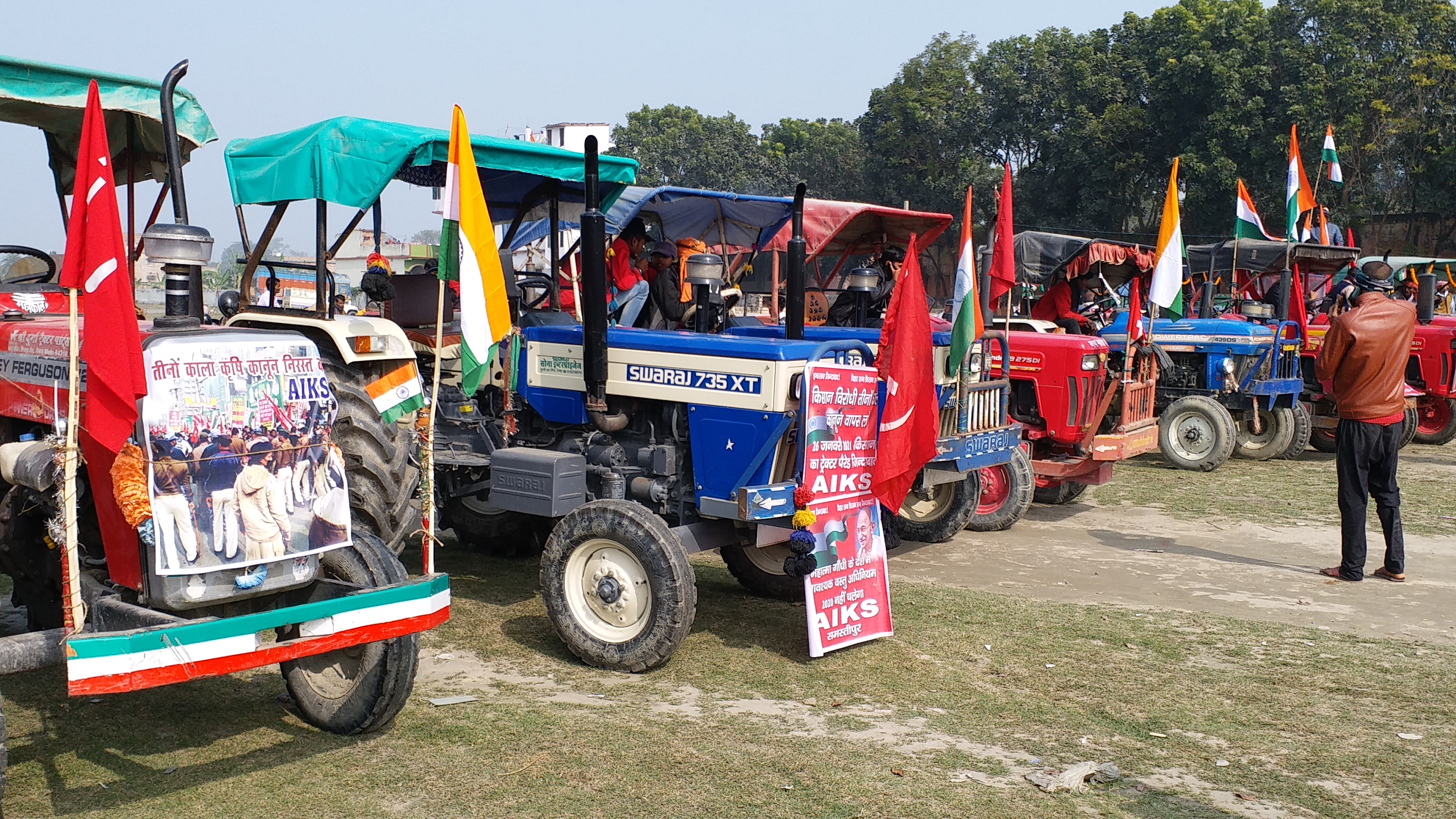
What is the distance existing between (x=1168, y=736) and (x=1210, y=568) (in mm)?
3461

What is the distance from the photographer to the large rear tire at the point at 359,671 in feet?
13.7

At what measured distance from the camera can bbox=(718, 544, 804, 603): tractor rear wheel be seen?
6.57 m

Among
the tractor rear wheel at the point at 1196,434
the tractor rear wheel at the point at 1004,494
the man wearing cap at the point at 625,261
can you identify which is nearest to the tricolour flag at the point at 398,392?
the man wearing cap at the point at 625,261

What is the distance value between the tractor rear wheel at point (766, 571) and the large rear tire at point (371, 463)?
173 centimetres

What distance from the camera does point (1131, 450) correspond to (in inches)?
370

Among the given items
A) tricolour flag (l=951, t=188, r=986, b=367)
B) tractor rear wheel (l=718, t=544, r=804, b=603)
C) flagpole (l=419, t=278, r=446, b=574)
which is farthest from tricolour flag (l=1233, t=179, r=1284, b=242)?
flagpole (l=419, t=278, r=446, b=574)

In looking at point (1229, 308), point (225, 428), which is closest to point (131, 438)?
point (225, 428)

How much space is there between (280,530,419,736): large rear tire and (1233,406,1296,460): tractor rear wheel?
10.7 meters

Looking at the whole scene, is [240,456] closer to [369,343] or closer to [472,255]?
[472,255]

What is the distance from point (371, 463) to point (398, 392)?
0.71 metres

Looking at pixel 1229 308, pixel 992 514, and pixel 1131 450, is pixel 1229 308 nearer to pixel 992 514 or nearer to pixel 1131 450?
pixel 1131 450

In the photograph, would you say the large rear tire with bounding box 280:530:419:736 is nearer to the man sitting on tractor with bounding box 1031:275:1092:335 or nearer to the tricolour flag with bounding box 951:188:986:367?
the tricolour flag with bounding box 951:188:986:367

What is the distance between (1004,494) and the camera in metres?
8.97

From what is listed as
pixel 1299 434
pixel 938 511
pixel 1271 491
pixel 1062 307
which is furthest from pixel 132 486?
pixel 1299 434
